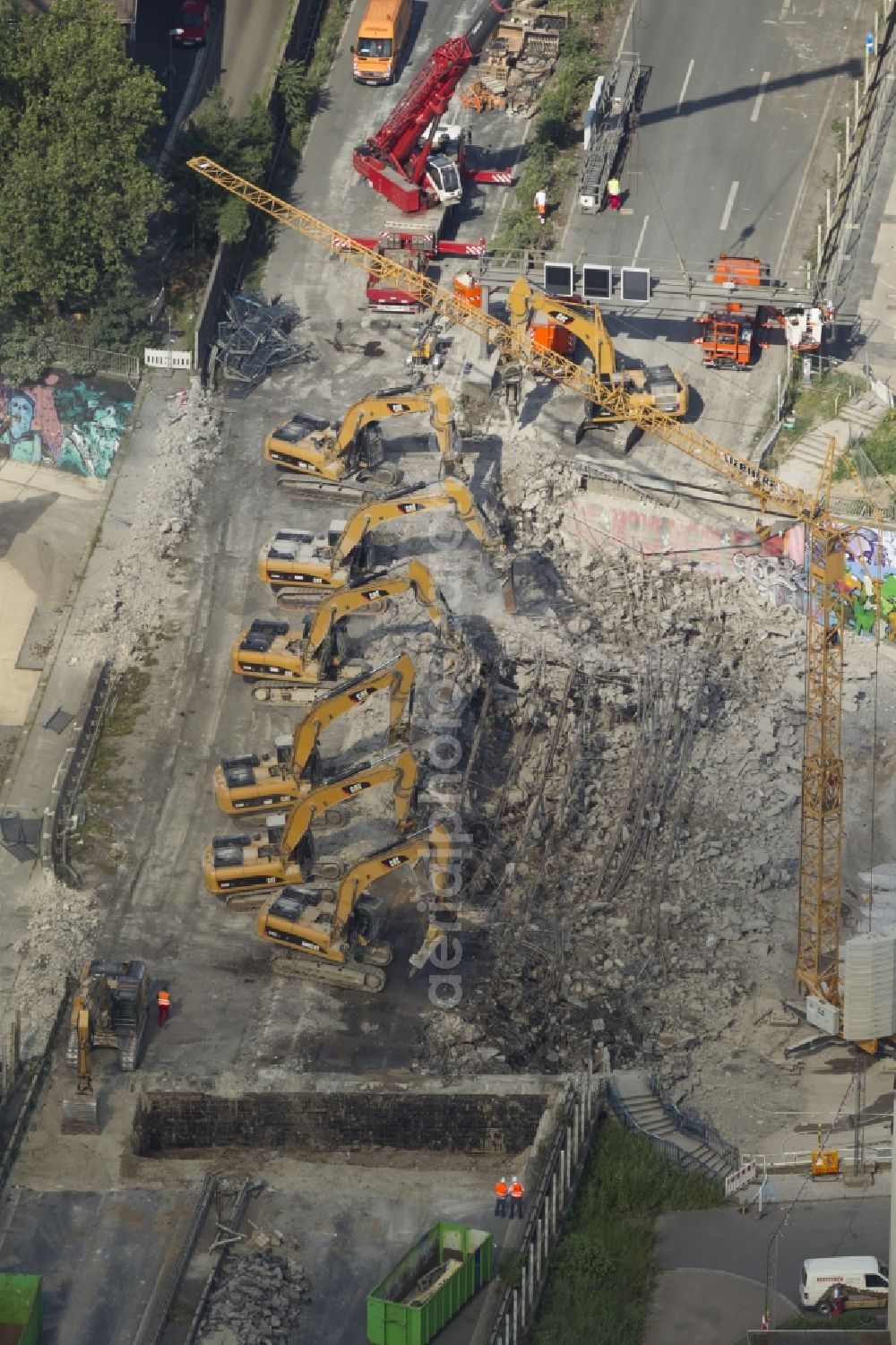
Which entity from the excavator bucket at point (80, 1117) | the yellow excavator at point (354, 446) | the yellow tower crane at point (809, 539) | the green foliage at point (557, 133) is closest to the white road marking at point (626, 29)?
the green foliage at point (557, 133)

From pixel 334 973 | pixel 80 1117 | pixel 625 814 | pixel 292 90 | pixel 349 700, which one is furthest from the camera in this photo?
pixel 292 90

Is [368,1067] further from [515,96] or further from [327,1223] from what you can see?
[515,96]

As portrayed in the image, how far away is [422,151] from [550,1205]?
58.2m

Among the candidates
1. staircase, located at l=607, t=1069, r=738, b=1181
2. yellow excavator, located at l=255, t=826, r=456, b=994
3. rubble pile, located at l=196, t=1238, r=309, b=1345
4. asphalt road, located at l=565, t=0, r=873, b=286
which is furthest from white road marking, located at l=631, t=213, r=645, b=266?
rubble pile, located at l=196, t=1238, r=309, b=1345

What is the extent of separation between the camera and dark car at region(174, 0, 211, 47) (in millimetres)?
148875

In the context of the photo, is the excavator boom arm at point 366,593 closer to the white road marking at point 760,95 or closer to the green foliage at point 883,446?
the green foliage at point 883,446

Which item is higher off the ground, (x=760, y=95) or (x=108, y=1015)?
(x=760, y=95)

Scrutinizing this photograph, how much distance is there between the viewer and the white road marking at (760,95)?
14512 cm

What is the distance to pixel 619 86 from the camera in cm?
14525

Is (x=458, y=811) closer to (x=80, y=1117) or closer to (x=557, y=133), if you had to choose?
(x=80, y=1117)

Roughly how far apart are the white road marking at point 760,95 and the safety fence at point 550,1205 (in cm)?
5753

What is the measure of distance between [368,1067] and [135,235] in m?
44.8

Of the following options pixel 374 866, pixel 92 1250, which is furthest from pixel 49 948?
pixel 92 1250

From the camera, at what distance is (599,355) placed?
13175 centimetres
